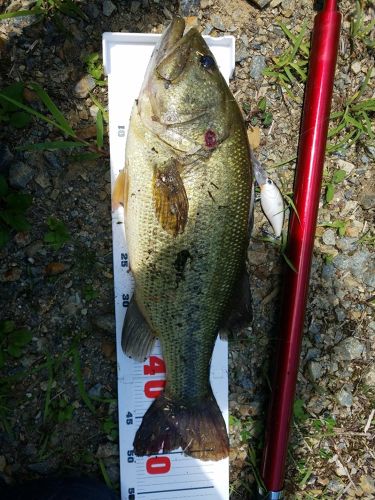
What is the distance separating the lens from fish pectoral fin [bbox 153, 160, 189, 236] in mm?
2416

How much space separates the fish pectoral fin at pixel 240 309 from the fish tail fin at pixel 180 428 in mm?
411

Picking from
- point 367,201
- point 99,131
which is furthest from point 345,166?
point 99,131

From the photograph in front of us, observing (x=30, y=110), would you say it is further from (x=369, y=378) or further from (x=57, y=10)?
(x=369, y=378)

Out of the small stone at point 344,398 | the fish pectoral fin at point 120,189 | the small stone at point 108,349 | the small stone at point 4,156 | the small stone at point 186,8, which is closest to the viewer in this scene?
the fish pectoral fin at point 120,189

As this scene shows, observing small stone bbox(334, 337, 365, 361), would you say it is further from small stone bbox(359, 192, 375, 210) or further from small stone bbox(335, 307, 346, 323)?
small stone bbox(359, 192, 375, 210)

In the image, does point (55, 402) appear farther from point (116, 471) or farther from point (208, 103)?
point (208, 103)

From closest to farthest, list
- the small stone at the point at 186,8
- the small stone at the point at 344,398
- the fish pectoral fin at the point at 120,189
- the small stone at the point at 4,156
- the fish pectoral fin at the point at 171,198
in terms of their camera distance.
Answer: the fish pectoral fin at the point at 171,198 < the fish pectoral fin at the point at 120,189 < the small stone at the point at 4,156 < the small stone at the point at 186,8 < the small stone at the point at 344,398

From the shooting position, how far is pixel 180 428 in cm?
279

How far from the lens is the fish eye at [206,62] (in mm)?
2502

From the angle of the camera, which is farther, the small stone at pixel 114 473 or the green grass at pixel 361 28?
the green grass at pixel 361 28

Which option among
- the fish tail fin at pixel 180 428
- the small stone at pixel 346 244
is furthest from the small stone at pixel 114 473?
the small stone at pixel 346 244

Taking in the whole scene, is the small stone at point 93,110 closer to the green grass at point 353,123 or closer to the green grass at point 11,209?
the green grass at point 11,209

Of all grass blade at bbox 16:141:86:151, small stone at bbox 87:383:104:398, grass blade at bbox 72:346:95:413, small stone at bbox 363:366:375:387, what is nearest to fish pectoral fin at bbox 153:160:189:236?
grass blade at bbox 16:141:86:151

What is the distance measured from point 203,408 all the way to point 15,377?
3.50 feet
